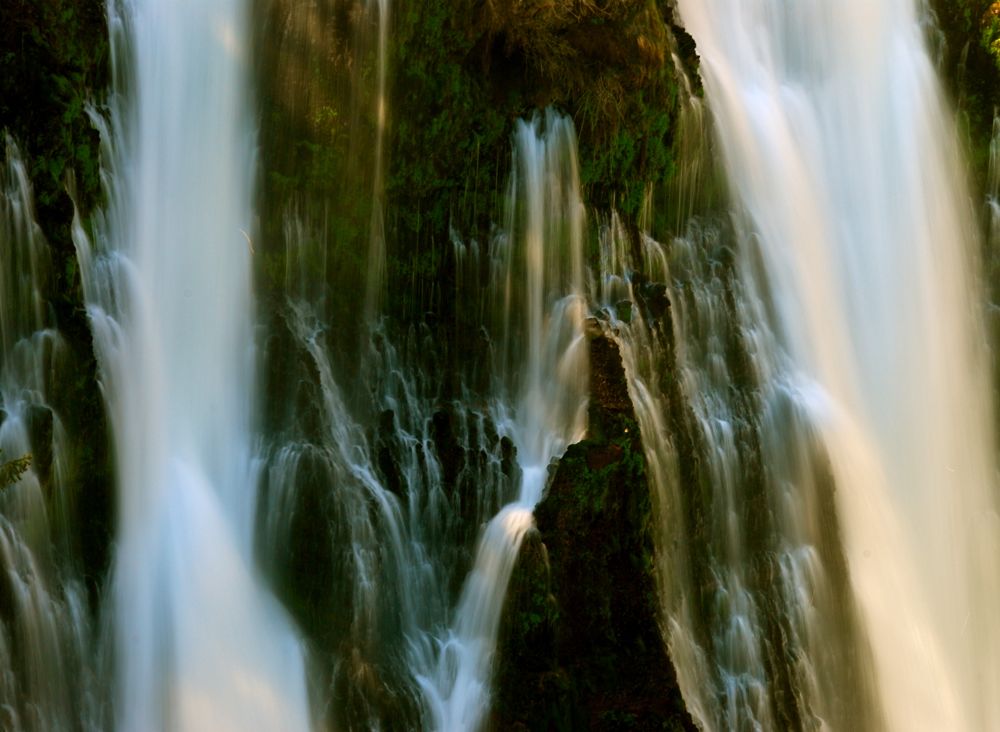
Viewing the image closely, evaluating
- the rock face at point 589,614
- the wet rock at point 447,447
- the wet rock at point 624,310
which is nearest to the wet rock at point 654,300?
the wet rock at point 624,310

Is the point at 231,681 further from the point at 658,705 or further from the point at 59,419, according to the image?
the point at 658,705

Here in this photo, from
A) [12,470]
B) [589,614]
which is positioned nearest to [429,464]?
[589,614]

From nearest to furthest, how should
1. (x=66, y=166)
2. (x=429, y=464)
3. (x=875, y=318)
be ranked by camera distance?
→ (x=66, y=166) < (x=429, y=464) < (x=875, y=318)

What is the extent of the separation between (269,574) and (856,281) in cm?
691

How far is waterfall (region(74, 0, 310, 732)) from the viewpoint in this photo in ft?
37.1

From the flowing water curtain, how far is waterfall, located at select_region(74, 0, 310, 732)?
0.33 metres

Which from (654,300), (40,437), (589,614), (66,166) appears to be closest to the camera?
(40,437)

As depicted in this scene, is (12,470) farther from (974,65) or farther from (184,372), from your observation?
(974,65)

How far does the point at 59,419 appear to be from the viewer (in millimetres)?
11359

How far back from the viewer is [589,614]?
A: 11.5 metres

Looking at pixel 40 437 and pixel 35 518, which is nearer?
pixel 35 518

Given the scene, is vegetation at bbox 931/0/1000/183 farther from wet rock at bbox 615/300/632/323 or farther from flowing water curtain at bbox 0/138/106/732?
flowing water curtain at bbox 0/138/106/732

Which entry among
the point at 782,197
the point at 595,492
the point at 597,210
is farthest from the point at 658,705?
the point at 782,197

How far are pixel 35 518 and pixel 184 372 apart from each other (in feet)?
5.77
